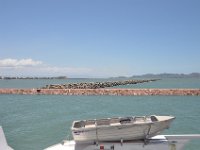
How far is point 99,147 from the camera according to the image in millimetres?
10500

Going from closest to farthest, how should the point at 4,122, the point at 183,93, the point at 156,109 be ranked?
the point at 4,122, the point at 156,109, the point at 183,93

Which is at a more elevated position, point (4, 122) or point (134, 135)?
point (134, 135)

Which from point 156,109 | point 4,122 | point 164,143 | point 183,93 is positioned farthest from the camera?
point 183,93

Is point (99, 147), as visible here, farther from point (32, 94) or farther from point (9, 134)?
point (32, 94)

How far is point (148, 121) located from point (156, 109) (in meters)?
25.1

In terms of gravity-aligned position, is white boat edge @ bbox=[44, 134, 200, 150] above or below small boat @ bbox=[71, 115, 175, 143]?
below

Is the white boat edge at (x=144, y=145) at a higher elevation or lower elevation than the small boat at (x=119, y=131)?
lower

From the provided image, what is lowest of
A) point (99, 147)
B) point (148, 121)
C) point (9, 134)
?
point (9, 134)

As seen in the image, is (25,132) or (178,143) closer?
(178,143)

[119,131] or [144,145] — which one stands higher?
[119,131]

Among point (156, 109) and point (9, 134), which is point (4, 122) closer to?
point (9, 134)

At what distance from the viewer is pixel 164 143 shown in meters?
10.4

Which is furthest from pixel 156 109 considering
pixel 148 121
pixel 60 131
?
pixel 148 121

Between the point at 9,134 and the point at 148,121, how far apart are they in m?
13.0
